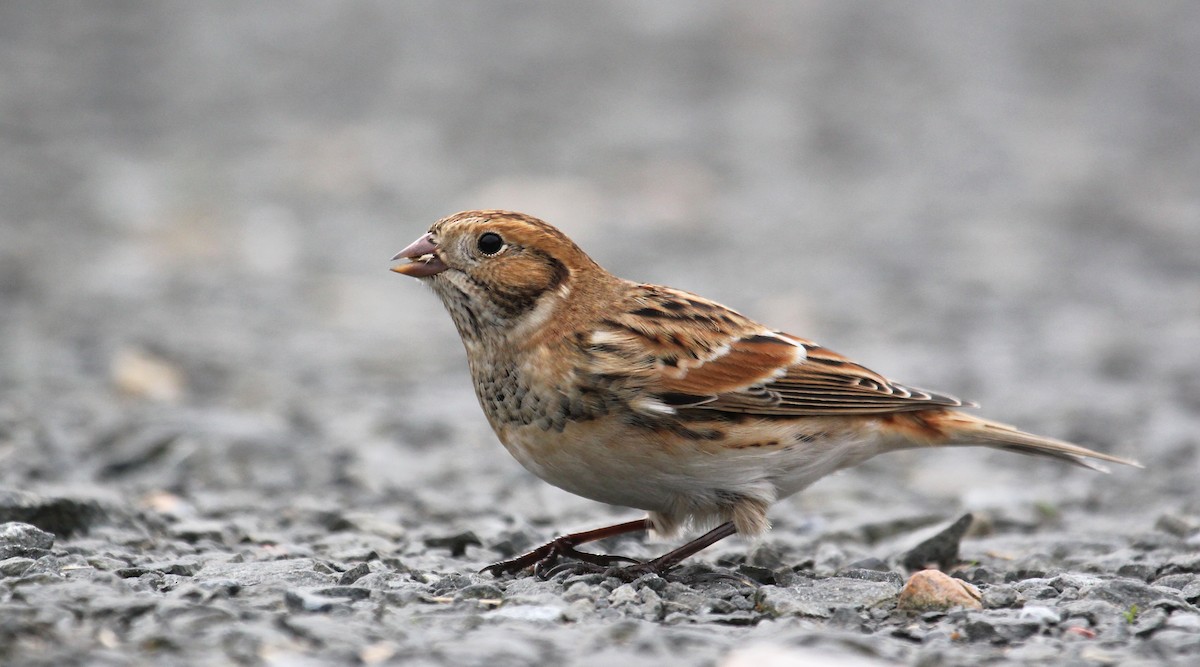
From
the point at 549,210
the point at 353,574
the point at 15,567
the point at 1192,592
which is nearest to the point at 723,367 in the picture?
the point at 353,574

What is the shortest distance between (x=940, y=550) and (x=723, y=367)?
1.22m

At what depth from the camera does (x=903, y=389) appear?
6.18m

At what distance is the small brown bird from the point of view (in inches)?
215

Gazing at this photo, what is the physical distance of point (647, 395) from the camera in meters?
5.48

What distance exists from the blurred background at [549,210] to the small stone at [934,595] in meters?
2.48

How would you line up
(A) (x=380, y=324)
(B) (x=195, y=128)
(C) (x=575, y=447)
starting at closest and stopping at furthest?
1. (C) (x=575, y=447)
2. (A) (x=380, y=324)
3. (B) (x=195, y=128)

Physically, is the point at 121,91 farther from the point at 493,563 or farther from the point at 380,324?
the point at 493,563

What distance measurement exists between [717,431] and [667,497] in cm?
32

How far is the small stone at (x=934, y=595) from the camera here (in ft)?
16.3

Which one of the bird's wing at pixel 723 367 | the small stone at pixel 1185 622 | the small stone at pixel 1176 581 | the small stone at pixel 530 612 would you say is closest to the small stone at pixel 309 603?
the small stone at pixel 530 612

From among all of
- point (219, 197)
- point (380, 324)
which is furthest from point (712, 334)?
point (219, 197)

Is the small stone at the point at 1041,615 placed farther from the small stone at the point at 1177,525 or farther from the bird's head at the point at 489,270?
the bird's head at the point at 489,270

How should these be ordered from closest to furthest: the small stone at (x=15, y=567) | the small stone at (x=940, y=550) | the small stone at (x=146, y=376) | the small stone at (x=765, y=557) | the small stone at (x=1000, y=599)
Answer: the small stone at (x=15, y=567)
the small stone at (x=1000, y=599)
the small stone at (x=765, y=557)
the small stone at (x=940, y=550)
the small stone at (x=146, y=376)

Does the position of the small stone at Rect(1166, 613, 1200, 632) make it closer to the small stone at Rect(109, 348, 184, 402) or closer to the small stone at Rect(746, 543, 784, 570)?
the small stone at Rect(746, 543, 784, 570)
